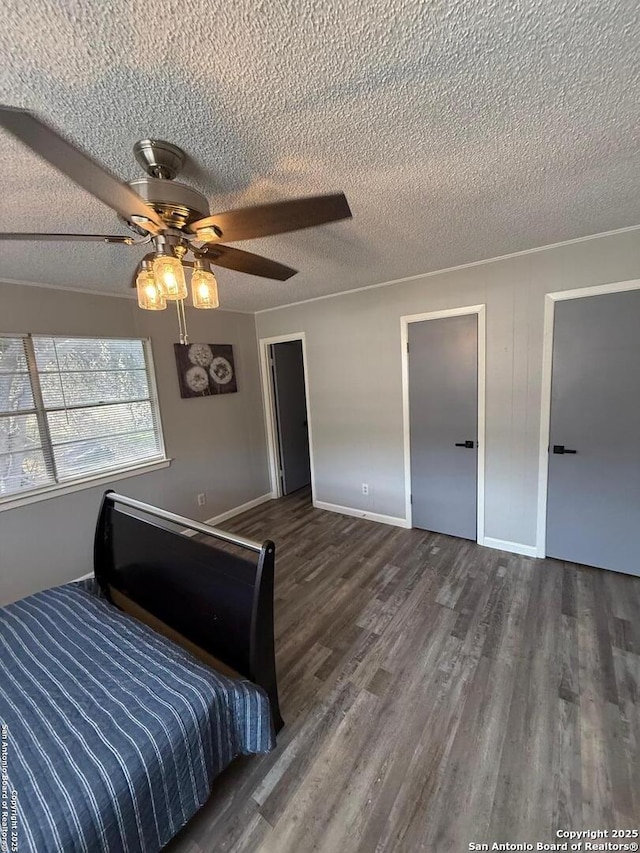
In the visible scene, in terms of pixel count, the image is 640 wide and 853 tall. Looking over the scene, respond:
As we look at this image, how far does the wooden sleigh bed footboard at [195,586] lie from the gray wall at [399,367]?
2203mm

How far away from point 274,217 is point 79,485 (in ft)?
8.71

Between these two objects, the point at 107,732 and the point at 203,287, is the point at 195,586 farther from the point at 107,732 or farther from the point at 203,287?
the point at 203,287

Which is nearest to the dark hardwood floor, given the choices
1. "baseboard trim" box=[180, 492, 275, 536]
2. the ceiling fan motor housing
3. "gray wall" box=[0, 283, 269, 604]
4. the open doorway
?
"baseboard trim" box=[180, 492, 275, 536]

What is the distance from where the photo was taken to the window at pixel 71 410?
A: 2.44 meters

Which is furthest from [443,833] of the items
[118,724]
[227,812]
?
[118,724]

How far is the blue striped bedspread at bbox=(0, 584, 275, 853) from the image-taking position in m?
0.88

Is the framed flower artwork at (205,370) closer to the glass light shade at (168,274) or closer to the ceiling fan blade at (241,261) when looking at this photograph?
the ceiling fan blade at (241,261)

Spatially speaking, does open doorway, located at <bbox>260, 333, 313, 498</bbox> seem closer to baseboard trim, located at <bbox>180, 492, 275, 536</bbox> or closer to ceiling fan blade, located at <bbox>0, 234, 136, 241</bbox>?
baseboard trim, located at <bbox>180, 492, 275, 536</bbox>

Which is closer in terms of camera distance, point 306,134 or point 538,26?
point 538,26

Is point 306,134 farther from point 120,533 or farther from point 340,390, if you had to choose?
point 340,390

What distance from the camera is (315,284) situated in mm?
3072

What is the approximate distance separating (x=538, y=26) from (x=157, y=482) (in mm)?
3534

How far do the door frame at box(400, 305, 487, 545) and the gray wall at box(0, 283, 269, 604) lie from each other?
1913mm

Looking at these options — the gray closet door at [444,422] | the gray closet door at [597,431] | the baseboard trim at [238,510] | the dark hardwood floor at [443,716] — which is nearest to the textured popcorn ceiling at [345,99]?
the gray closet door at [597,431]
